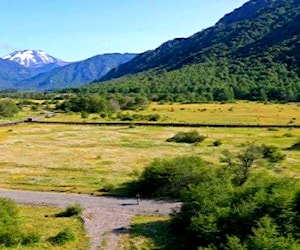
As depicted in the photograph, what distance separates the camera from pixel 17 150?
269ft

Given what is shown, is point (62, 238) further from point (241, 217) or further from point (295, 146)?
point (295, 146)

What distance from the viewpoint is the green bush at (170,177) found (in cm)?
5122

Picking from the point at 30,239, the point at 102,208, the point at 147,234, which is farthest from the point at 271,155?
the point at 30,239

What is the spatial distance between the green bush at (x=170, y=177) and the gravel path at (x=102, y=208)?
2640 millimetres

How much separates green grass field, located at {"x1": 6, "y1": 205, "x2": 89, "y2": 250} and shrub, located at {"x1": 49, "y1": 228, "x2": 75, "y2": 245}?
297mm

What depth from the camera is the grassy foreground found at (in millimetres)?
58906

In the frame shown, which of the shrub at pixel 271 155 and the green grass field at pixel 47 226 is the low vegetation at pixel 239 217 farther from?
the shrub at pixel 271 155

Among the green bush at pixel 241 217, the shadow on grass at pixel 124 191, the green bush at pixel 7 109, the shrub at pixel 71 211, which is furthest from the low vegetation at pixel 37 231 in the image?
the green bush at pixel 7 109

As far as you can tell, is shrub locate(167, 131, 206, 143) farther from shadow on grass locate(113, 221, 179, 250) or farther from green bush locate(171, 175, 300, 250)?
green bush locate(171, 175, 300, 250)

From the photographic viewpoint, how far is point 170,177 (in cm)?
5216

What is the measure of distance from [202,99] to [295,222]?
544 ft

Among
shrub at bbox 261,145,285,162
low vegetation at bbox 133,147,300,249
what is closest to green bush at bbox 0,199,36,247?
low vegetation at bbox 133,147,300,249

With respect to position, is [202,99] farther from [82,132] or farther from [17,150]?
[17,150]

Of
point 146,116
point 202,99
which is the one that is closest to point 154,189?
point 146,116
